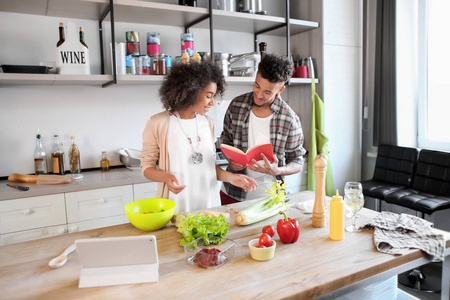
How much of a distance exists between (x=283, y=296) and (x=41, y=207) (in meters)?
1.95

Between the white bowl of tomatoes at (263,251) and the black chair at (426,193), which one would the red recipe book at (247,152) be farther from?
the black chair at (426,193)

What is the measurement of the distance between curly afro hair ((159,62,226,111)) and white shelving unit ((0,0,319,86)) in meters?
1.00

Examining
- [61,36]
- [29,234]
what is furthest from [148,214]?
[61,36]

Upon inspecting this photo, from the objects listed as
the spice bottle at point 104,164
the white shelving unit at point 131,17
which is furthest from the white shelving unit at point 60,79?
the spice bottle at point 104,164

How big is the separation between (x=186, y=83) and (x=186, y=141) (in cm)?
29

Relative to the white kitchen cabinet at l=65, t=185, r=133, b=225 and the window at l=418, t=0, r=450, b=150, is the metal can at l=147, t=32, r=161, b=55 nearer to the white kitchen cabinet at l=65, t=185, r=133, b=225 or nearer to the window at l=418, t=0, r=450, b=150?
the white kitchen cabinet at l=65, t=185, r=133, b=225

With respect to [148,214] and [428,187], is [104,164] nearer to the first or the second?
[148,214]

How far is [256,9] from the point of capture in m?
3.33

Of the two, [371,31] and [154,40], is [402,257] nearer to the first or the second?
[154,40]

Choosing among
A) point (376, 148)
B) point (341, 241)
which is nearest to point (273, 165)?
point (341, 241)

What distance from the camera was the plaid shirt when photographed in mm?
2127

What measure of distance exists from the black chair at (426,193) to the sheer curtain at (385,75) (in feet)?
1.51

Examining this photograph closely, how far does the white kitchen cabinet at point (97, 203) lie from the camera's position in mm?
2504

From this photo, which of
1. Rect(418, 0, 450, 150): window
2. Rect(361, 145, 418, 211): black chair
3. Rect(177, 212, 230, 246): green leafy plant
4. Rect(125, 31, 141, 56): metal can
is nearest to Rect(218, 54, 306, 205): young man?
Rect(177, 212, 230, 246): green leafy plant
